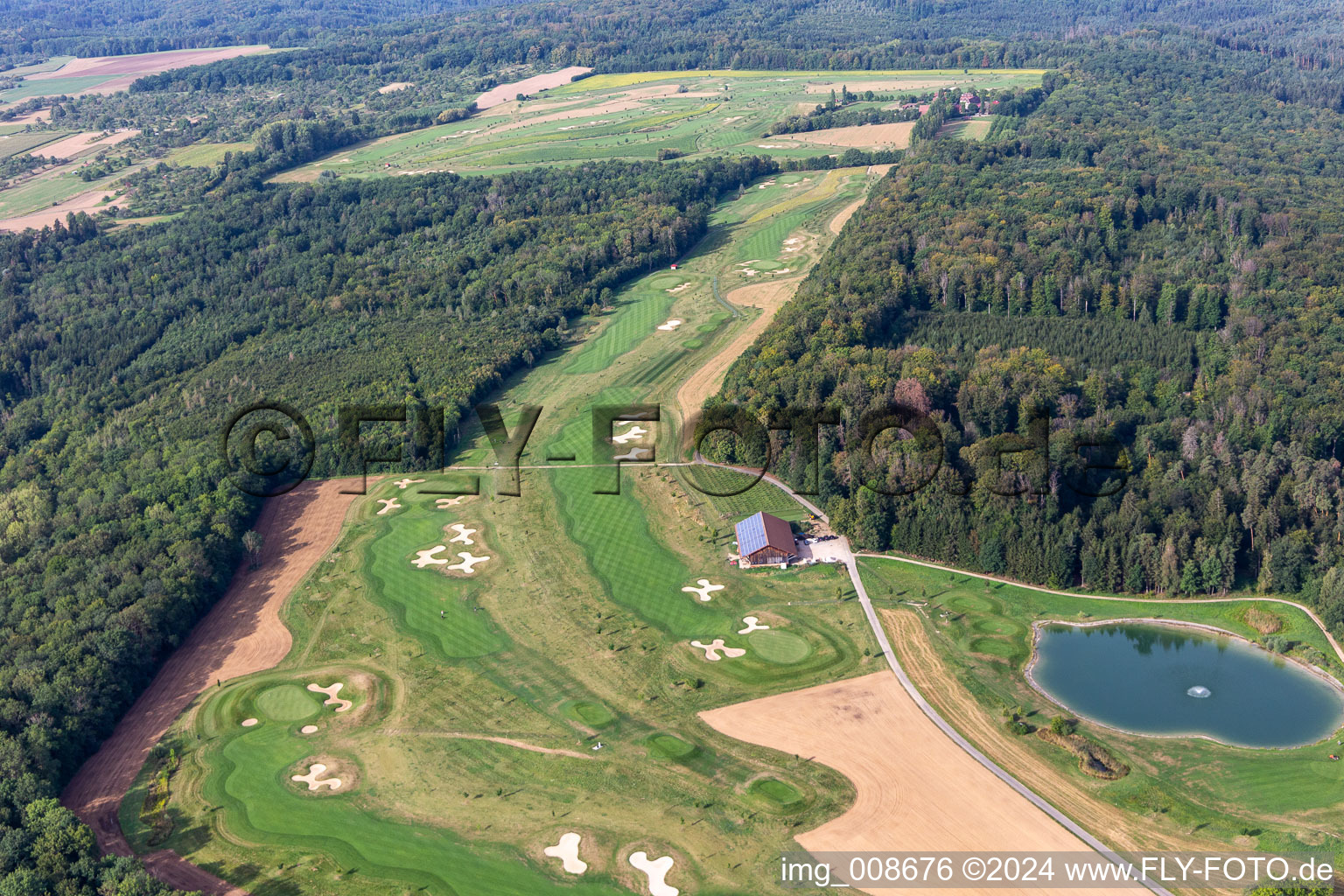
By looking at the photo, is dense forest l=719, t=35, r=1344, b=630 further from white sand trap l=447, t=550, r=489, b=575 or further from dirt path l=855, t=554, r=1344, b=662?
white sand trap l=447, t=550, r=489, b=575

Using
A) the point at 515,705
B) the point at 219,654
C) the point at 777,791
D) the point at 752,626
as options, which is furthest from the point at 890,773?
the point at 219,654

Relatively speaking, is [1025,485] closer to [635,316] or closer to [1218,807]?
[1218,807]

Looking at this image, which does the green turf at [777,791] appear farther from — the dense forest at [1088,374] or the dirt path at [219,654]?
the dirt path at [219,654]

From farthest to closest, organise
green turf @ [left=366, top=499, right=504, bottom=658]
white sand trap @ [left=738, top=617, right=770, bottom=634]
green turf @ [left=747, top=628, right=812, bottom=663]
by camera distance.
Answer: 1. green turf @ [left=366, top=499, right=504, bottom=658]
2. white sand trap @ [left=738, top=617, right=770, bottom=634]
3. green turf @ [left=747, top=628, right=812, bottom=663]

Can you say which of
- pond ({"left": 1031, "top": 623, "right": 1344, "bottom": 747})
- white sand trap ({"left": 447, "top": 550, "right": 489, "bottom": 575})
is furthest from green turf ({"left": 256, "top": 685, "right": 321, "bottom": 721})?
pond ({"left": 1031, "top": 623, "right": 1344, "bottom": 747})

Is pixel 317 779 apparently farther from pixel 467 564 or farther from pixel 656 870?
pixel 467 564

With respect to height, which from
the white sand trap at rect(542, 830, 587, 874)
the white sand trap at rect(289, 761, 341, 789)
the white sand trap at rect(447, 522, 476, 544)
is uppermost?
the white sand trap at rect(447, 522, 476, 544)
